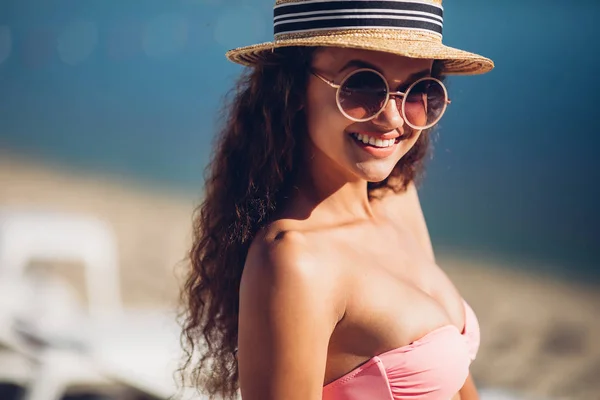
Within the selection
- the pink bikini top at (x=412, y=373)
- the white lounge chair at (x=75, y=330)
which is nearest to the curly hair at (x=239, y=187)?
the pink bikini top at (x=412, y=373)

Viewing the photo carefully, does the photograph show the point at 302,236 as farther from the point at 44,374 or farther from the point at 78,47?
the point at 78,47

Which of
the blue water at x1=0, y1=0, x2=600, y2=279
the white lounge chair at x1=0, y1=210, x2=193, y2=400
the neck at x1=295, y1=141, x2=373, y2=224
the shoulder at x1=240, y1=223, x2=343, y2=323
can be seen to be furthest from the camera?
the blue water at x1=0, y1=0, x2=600, y2=279

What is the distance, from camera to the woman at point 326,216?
1.54m

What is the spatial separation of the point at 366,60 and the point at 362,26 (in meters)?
0.07

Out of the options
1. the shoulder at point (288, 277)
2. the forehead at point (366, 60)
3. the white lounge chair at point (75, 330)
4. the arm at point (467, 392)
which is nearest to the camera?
the shoulder at point (288, 277)

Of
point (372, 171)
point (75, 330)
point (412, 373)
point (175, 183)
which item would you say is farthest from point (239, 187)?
point (175, 183)

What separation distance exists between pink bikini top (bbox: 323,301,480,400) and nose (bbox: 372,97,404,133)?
1.52ft

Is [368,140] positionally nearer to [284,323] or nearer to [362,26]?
[362,26]

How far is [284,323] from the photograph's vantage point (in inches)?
59.3

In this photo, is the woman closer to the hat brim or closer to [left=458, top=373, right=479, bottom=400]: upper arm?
the hat brim

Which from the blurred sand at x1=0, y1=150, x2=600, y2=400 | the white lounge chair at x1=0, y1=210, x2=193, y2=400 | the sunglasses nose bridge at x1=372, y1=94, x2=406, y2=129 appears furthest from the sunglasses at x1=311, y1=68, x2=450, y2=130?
the blurred sand at x1=0, y1=150, x2=600, y2=400

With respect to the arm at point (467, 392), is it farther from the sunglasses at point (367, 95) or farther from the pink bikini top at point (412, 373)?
the sunglasses at point (367, 95)

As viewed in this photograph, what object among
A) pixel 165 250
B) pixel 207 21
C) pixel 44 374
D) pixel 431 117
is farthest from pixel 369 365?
pixel 207 21

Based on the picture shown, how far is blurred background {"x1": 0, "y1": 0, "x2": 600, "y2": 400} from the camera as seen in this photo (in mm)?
4453
